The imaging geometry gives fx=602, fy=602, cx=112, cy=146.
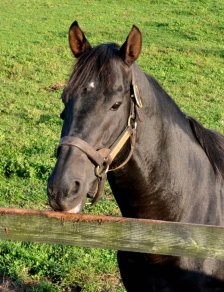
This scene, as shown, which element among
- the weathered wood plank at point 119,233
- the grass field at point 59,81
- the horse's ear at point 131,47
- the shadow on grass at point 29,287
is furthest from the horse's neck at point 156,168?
the shadow on grass at point 29,287

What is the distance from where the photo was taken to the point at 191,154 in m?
3.74

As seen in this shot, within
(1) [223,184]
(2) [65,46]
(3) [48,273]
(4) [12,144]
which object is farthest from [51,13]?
(1) [223,184]

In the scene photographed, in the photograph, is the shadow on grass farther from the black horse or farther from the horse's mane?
the horse's mane

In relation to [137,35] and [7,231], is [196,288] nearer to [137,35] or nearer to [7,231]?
A: [7,231]

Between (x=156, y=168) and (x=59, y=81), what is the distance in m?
11.2

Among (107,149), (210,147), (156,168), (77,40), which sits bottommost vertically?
(210,147)

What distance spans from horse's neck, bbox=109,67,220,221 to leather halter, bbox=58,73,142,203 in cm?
9

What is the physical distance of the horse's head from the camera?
2902mm

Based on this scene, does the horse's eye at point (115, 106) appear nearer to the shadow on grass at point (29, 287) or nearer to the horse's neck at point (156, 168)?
the horse's neck at point (156, 168)

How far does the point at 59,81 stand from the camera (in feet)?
47.4

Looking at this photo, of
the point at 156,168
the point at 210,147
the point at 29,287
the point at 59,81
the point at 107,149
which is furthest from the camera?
the point at 59,81

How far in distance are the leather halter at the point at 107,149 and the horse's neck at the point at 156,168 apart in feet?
0.31

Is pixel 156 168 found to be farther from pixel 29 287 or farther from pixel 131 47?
pixel 29 287

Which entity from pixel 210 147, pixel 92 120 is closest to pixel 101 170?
pixel 92 120
